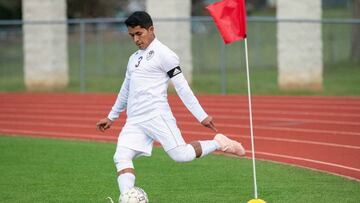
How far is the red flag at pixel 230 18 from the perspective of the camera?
387 inches

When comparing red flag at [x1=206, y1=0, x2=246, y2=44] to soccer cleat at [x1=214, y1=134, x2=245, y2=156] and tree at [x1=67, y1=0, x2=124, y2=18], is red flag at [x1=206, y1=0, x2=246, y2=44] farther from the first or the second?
tree at [x1=67, y1=0, x2=124, y2=18]

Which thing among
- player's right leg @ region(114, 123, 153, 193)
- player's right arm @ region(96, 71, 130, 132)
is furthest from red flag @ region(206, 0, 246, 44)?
player's right leg @ region(114, 123, 153, 193)

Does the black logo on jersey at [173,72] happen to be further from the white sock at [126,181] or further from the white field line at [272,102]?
the white field line at [272,102]

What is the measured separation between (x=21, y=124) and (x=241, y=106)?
4568mm

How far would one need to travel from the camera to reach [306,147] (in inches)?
595

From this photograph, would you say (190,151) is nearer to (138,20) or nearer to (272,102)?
(138,20)

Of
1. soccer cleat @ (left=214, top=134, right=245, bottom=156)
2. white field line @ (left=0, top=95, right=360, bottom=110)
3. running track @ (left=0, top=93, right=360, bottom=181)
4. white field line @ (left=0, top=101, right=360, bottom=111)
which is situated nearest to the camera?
soccer cleat @ (left=214, top=134, right=245, bottom=156)

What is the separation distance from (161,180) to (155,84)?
2739mm

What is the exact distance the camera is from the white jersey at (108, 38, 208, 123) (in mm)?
9562

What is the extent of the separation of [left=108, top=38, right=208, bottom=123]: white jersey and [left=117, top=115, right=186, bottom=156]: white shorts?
0.18 feet

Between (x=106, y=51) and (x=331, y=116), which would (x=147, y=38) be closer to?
(x=331, y=116)

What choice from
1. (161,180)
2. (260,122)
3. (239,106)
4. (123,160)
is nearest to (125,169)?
(123,160)

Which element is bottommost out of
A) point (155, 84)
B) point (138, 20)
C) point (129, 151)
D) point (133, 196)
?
point (133, 196)

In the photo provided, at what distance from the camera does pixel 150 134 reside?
9.64 m
